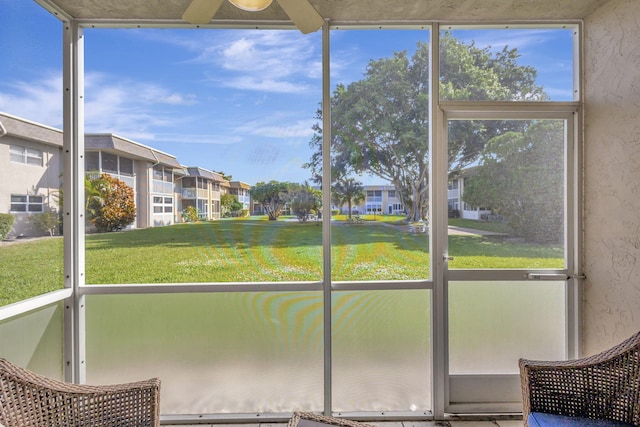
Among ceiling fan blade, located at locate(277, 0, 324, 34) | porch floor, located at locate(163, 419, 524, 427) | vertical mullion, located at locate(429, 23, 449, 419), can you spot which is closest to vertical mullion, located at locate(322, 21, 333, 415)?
porch floor, located at locate(163, 419, 524, 427)

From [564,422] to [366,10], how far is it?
8.21 feet

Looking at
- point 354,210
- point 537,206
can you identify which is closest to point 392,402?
point 354,210

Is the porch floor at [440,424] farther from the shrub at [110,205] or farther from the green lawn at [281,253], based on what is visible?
the shrub at [110,205]

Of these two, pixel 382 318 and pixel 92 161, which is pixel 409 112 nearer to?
pixel 382 318

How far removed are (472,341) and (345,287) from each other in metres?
0.98

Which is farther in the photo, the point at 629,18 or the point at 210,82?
the point at 210,82

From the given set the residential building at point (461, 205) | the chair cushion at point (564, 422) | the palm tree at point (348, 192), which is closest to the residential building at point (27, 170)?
the palm tree at point (348, 192)

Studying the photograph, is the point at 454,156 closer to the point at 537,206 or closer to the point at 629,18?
the point at 537,206

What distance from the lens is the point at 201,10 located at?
1.29 meters

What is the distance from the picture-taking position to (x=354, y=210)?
225 cm

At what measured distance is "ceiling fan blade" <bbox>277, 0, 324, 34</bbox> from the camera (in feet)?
3.94

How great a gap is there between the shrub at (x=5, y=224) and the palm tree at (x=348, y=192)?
1.88m

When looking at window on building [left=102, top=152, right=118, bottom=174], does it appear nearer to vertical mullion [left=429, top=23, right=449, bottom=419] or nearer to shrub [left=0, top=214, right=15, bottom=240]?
shrub [left=0, top=214, right=15, bottom=240]

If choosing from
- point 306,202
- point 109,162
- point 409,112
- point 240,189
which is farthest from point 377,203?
point 109,162
